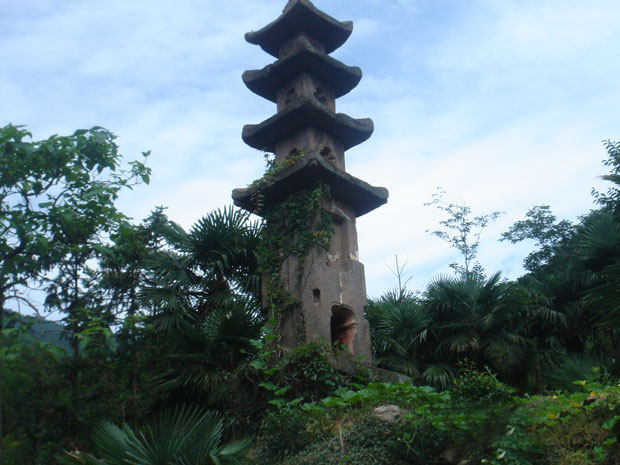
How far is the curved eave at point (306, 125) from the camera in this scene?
1297 centimetres

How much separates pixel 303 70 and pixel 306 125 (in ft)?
4.84

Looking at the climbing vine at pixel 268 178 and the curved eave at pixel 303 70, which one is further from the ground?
the curved eave at pixel 303 70

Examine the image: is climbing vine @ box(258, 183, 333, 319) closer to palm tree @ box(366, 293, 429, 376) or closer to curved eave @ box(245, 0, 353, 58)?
palm tree @ box(366, 293, 429, 376)

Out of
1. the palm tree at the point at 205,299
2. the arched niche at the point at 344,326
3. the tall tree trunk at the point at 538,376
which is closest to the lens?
the palm tree at the point at 205,299

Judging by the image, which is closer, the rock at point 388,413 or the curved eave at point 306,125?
the rock at point 388,413

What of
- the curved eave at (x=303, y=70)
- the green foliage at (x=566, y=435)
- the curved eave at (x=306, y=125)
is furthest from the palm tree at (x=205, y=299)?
Result: the green foliage at (x=566, y=435)

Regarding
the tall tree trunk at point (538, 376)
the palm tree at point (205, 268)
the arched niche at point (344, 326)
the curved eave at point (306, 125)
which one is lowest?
the tall tree trunk at point (538, 376)

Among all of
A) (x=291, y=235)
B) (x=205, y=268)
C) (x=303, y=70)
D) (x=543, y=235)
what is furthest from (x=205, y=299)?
(x=543, y=235)

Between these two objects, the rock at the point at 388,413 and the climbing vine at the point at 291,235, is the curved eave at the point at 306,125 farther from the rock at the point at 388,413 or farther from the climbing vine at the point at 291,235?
the rock at the point at 388,413

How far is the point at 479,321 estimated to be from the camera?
14.5 meters

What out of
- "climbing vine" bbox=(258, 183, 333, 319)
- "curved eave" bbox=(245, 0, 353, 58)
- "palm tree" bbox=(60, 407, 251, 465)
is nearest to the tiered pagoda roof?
"curved eave" bbox=(245, 0, 353, 58)

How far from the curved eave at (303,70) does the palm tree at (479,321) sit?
5.13m

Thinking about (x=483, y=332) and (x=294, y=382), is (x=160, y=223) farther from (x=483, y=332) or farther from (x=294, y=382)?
(x=483, y=332)

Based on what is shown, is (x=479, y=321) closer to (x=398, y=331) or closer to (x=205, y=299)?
(x=398, y=331)
